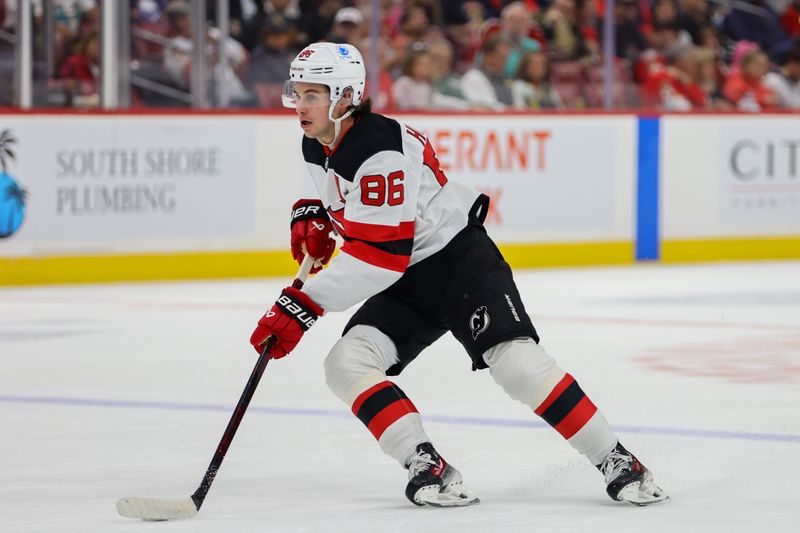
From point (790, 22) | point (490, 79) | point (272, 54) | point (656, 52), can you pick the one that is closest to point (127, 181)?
point (272, 54)

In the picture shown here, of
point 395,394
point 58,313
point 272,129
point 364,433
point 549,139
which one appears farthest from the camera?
point 549,139

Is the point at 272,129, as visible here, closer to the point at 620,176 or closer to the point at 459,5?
the point at 459,5

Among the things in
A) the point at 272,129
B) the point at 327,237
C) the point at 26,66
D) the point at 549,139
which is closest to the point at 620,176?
the point at 549,139

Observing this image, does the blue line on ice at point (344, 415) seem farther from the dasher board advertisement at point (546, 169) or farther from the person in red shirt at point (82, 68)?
the dasher board advertisement at point (546, 169)

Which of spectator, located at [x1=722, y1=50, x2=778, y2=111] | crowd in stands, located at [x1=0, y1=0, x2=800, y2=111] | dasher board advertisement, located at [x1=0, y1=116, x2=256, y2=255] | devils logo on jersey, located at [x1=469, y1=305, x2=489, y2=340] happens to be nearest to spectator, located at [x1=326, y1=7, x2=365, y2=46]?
crowd in stands, located at [x1=0, y1=0, x2=800, y2=111]

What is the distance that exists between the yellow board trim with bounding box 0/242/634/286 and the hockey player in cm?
503

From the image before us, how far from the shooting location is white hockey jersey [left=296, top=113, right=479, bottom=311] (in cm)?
335

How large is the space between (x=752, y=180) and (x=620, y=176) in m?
Result: 0.89

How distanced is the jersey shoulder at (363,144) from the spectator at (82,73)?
17.3 ft

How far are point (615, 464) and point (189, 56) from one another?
5.73 m

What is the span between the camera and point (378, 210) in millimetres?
3344

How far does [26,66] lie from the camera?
27.2 ft

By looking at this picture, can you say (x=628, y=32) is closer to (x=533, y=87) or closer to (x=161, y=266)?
(x=533, y=87)

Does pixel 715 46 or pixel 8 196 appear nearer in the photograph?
pixel 8 196
